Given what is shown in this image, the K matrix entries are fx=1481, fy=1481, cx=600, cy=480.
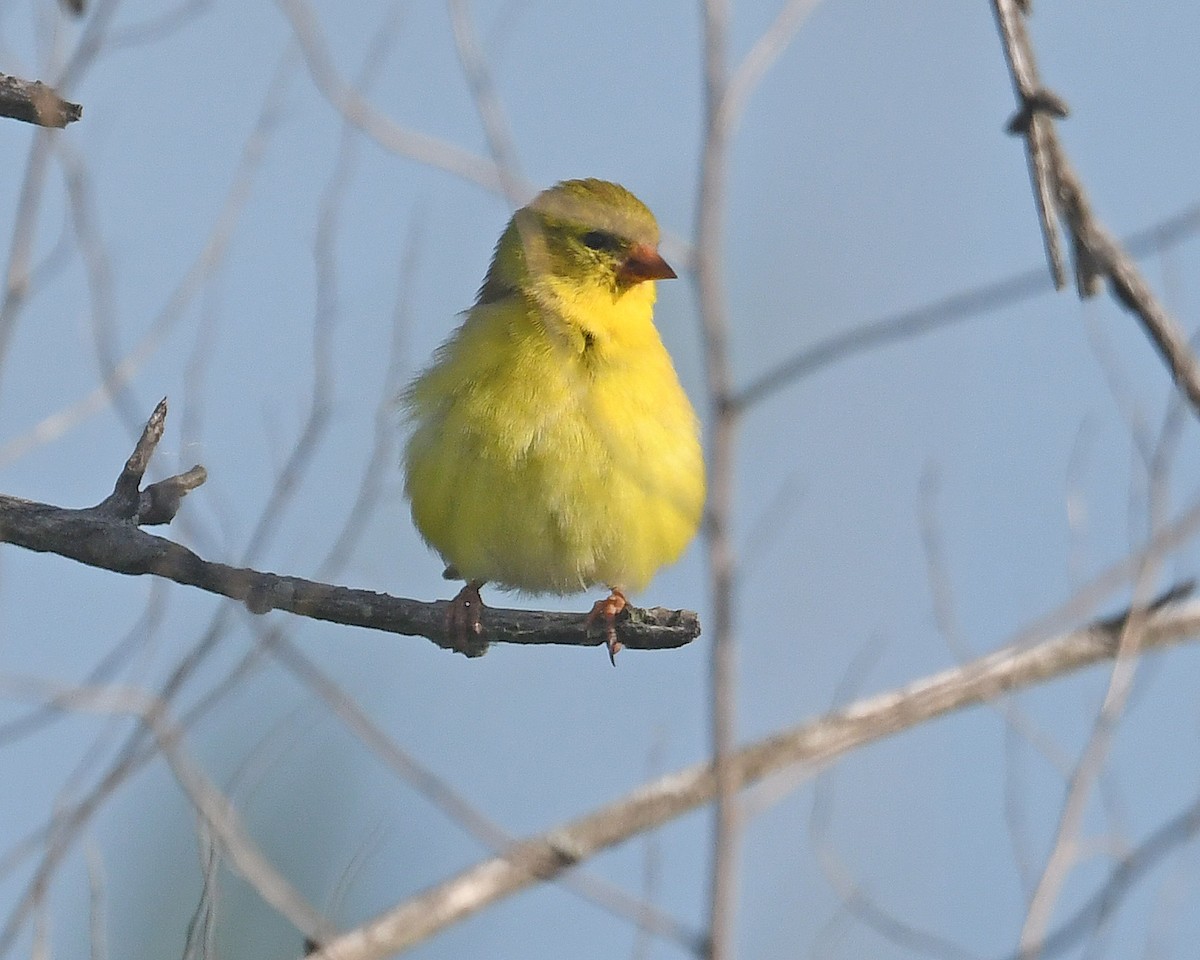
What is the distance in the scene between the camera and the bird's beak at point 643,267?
14.9 ft

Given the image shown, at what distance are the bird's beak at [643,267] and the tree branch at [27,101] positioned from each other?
85.6 inches

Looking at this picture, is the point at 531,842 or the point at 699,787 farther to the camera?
the point at 699,787

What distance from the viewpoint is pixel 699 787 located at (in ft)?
13.0

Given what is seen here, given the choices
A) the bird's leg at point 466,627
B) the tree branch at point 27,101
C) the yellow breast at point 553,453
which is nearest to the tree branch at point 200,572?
the bird's leg at point 466,627

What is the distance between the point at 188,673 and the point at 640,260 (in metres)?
1.99

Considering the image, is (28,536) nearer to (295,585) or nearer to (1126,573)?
(295,585)

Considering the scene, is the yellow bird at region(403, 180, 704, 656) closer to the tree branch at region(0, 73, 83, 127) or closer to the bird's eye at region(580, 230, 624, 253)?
the bird's eye at region(580, 230, 624, 253)

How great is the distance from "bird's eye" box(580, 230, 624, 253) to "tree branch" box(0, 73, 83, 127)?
2.16 metres

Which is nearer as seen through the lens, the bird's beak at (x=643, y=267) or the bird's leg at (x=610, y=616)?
the bird's leg at (x=610, y=616)

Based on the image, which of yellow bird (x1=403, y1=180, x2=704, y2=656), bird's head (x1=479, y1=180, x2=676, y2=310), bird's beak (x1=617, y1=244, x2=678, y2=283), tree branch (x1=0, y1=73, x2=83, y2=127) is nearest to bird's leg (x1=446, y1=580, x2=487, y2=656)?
yellow bird (x1=403, y1=180, x2=704, y2=656)

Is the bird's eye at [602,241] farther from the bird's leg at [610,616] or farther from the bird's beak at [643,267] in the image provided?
the bird's leg at [610,616]

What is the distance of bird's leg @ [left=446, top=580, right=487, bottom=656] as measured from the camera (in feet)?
12.1

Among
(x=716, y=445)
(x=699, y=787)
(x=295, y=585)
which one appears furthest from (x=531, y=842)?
(x=716, y=445)

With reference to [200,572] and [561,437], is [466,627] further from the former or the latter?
[200,572]
